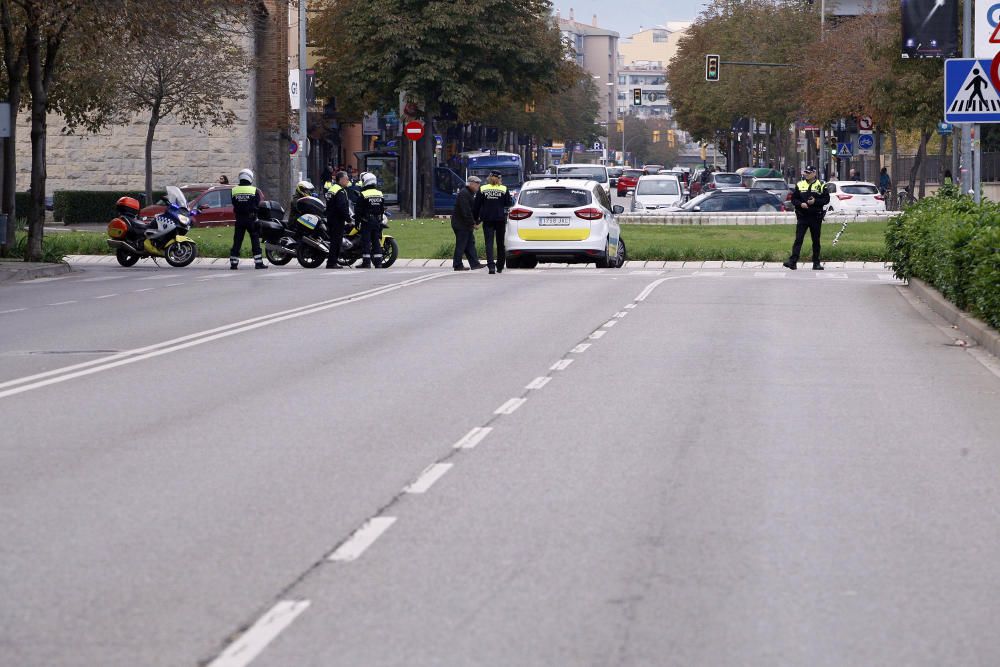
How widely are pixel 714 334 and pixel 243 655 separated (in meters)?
12.6

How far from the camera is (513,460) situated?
9484mm

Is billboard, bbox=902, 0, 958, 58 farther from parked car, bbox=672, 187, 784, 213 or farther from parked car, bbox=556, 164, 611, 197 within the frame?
parked car, bbox=556, 164, 611, 197

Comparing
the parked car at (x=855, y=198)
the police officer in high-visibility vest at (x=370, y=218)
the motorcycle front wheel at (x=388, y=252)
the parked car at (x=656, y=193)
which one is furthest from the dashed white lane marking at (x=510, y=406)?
the parked car at (x=656, y=193)

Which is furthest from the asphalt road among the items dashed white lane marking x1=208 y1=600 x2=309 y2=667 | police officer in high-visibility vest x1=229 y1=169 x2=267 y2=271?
police officer in high-visibility vest x1=229 y1=169 x2=267 y2=271

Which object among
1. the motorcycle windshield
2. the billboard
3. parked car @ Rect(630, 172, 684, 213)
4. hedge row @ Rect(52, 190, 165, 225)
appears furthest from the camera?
parked car @ Rect(630, 172, 684, 213)

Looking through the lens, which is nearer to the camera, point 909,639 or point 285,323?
point 909,639

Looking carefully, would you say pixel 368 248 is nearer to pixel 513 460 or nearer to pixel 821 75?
pixel 513 460

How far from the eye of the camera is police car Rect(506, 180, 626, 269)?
30438 millimetres

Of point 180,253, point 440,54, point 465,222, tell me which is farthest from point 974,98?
point 440,54

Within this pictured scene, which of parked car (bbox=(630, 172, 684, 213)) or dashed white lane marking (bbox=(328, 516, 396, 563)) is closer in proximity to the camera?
dashed white lane marking (bbox=(328, 516, 396, 563))

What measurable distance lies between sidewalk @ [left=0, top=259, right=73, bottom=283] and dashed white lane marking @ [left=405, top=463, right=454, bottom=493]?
20.9 meters

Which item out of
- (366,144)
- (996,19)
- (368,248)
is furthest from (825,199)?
(366,144)

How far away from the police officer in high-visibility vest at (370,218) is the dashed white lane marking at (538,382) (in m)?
16.7

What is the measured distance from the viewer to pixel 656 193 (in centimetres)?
5853
